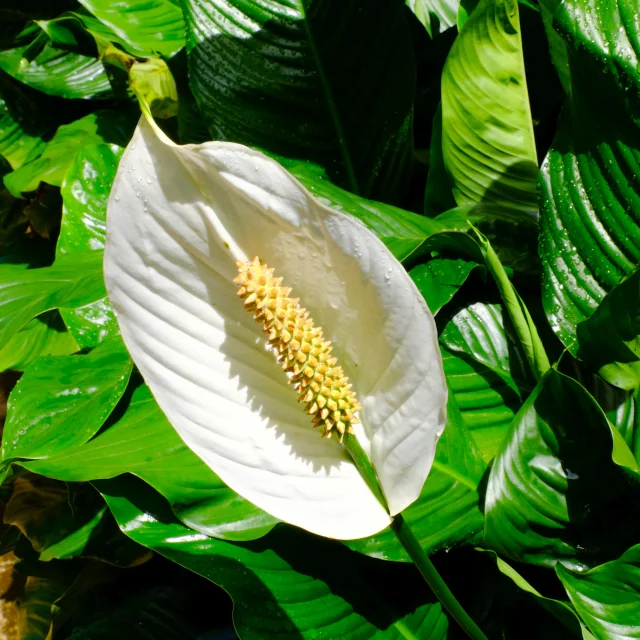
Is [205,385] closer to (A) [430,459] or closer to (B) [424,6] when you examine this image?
(A) [430,459]

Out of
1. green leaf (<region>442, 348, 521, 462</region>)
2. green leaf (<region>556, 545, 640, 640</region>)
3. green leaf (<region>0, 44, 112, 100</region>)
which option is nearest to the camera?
green leaf (<region>556, 545, 640, 640</region>)

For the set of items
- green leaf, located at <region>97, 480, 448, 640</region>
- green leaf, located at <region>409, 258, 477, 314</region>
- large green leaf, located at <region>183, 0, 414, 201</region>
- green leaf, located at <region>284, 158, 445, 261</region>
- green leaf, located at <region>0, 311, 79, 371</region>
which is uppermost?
large green leaf, located at <region>183, 0, 414, 201</region>

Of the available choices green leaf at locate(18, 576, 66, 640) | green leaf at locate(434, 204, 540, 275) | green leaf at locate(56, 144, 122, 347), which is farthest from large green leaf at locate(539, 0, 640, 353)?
green leaf at locate(18, 576, 66, 640)

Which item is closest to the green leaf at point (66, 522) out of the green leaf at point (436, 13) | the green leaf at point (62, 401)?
the green leaf at point (62, 401)

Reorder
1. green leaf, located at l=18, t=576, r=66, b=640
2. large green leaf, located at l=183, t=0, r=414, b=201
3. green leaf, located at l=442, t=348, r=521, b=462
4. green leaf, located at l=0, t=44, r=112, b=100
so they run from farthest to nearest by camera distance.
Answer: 1. green leaf, located at l=0, t=44, r=112, b=100
2. green leaf, located at l=18, t=576, r=66, b=640
3. large green leaf, located at l=183, t=0, r=414, b=201
4. green leaf, located at l=442, t=348, r=521, b=462

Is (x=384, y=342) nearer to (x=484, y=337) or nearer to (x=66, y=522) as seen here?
(x=484, y=337)

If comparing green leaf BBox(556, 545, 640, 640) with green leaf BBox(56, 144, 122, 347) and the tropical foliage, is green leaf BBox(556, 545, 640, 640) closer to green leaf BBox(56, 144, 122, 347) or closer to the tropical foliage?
the tropical foliage

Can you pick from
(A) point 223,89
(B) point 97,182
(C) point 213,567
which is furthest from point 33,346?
(C) point 213,567

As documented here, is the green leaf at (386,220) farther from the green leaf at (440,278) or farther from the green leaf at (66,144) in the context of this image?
the green leaf at (66,144)

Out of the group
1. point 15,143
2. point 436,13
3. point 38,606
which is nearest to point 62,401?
point 38,606
